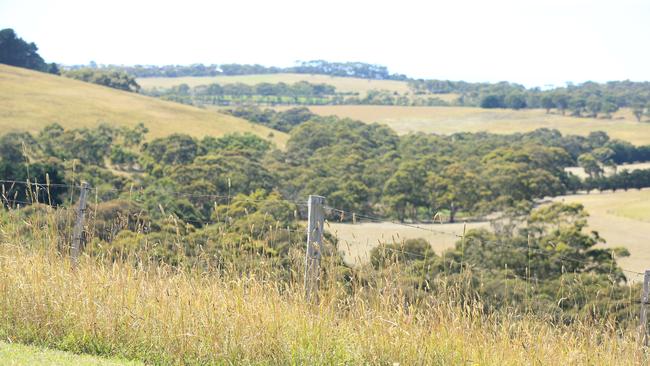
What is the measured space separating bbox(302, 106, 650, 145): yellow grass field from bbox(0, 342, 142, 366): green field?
A: 122 metres

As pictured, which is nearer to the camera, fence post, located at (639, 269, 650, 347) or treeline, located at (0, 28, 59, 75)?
fence post, located at (639, 269, 650, 347)

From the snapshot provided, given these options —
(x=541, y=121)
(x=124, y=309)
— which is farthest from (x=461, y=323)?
(x=541, y=121)

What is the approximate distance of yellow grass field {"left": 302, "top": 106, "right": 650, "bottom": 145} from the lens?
429 ft

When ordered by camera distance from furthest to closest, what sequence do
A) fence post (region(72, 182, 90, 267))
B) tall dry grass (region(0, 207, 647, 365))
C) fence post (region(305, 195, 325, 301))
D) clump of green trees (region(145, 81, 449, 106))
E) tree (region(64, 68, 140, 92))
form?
clump of green trees (region(145, 81, 449, 106)), tree (region(64, 68, 140, 92)), fence post (region(72, 182, 90, 267)), fence post (region(305, 195, 325, 301)), tall dry grass (region(0, 207, 647, 365))

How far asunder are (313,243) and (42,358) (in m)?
2.21

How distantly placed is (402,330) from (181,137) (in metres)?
70.7

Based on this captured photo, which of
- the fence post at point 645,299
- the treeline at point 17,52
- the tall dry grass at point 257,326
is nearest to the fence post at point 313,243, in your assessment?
the tall dry grass at point 257,326

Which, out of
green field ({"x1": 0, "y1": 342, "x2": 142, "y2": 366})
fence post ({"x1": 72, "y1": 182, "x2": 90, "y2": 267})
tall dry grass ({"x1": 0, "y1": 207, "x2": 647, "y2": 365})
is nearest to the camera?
green field ({"x1": 0, "y1": 342, "x2": 142, "y2": 366})

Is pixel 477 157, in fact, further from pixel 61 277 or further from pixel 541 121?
pixel 61 277

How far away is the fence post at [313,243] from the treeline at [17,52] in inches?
4653

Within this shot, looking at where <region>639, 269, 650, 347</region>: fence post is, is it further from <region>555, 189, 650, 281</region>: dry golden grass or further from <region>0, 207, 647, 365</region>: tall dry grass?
<region>555, 189, 650, 281</region>: dry golden grass

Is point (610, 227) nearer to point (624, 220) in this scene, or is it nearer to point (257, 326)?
point (624, 220)

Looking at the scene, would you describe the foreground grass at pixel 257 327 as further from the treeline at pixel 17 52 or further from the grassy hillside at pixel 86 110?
the treeline at pixel 17 52

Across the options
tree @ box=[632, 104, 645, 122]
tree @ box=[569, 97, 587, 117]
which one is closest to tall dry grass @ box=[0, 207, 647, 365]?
tree @ box=[632, 104, 645, 122]
